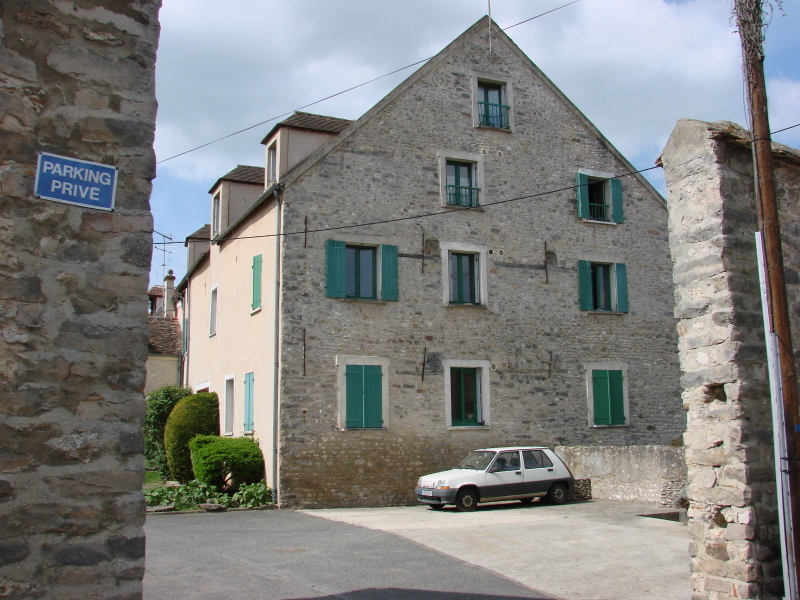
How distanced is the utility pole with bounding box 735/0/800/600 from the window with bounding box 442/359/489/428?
10.6 meters

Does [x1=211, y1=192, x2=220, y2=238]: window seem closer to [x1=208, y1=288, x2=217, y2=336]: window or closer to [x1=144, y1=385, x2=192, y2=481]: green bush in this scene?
[x1=208, y1=288, x2=217, y2=336]: window

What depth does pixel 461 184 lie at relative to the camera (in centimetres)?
1809

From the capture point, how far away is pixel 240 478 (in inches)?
626

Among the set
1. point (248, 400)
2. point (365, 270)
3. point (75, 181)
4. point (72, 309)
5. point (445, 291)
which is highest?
point (365, 270)

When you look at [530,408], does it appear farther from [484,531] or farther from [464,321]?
[484,531]

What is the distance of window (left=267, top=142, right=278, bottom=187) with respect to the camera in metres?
17.4

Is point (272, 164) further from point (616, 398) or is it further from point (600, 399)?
point (616, 398)

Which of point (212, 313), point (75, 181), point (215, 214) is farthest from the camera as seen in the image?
point (215, 214)

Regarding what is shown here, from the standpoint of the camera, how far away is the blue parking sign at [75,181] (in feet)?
14.6

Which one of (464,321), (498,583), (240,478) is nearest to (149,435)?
(240,478)

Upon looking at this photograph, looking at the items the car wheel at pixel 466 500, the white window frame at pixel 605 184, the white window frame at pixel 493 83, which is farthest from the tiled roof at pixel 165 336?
the white window frame at pixel 605 184

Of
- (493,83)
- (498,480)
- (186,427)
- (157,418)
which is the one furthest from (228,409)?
(493,83)

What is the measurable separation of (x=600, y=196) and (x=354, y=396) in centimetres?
878

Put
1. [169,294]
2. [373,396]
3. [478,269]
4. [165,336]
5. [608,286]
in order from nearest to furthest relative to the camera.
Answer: [373,396] → [478,269] → [608,286] → [165,336] → [169,294]
